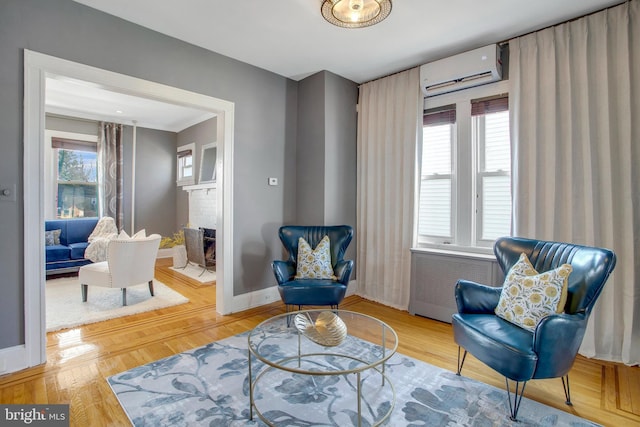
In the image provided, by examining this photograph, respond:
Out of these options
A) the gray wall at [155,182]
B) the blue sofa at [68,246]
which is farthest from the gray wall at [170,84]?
the gray wall at [155,182]

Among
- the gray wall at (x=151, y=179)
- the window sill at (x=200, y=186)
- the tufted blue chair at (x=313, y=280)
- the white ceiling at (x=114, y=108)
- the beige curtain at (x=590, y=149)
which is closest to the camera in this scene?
the beige curtain at (x=590, y=149)

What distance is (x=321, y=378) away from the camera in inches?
83.8

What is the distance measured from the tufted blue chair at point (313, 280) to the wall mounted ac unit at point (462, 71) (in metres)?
1.79

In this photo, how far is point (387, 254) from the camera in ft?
12.3

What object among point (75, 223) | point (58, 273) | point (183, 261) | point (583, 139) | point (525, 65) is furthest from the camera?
point (183, 261)

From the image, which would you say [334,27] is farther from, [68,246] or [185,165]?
[68,246]

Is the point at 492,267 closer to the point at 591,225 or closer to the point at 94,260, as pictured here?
the point at 591,225

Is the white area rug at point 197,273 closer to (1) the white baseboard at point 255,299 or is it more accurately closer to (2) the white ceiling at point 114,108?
(1) the white baseboard at point 255,299

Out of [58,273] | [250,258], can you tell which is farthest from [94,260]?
[250,258]

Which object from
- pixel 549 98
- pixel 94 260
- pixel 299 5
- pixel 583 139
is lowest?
pixel 94 260

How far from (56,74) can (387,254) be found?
347 centimetres

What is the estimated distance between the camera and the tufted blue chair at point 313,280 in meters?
2.86

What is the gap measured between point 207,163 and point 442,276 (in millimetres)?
4570

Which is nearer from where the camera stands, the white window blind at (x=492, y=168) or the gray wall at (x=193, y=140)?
the white window blind at (x=492, y=168)
